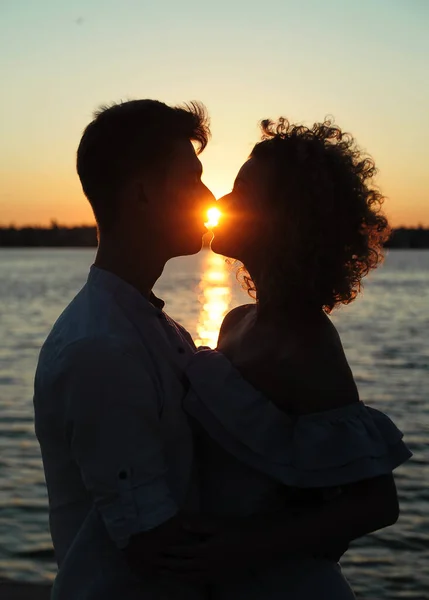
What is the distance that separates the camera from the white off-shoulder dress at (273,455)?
8.21 feet

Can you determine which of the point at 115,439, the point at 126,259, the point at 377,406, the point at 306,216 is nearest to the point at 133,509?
the point at 115,439

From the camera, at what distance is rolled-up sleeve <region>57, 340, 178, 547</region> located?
7.24ft

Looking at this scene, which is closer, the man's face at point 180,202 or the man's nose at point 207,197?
the man's face at point 180,202

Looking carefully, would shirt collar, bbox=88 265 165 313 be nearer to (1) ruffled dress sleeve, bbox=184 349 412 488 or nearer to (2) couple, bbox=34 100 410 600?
(2) couple, bbox=34 100 410 600

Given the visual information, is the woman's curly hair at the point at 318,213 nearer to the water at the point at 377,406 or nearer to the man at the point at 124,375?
the man at the point at 124,375

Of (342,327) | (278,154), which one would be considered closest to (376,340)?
(342,327)

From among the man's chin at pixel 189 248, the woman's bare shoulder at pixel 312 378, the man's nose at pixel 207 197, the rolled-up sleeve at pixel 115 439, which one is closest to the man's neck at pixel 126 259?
the man's chin at pixel 189 248

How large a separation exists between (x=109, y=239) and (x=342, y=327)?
29.9 m

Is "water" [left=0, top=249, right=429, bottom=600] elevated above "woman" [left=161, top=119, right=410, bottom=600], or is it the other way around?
"woman" [left=161, top=119, right=410, bottom=600]

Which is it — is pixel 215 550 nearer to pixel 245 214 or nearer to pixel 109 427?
pixel 109 427

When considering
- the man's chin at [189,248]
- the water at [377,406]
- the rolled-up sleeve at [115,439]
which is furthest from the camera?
the water at [377,406]

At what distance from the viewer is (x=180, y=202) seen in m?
2.65

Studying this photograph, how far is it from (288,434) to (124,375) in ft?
1.98

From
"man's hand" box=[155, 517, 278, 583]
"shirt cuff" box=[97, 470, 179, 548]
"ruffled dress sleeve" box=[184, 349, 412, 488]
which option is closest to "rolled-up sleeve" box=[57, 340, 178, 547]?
"shirt cuff" box=[97, 470, 179, 548]
